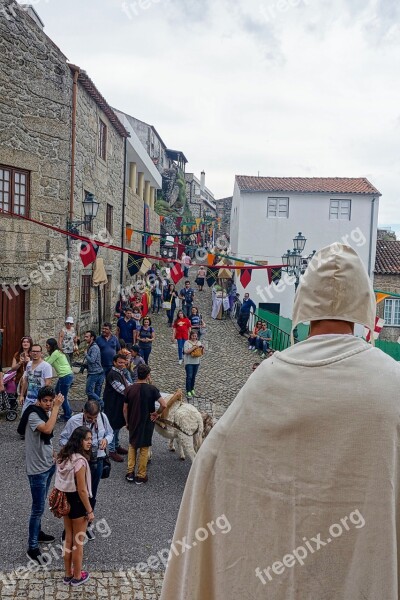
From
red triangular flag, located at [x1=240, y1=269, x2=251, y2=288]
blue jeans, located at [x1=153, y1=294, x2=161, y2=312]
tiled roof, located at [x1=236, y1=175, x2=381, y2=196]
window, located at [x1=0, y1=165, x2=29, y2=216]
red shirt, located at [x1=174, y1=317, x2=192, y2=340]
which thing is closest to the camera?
window, located at [x1=0, y1=165, x2=29, y2=216]

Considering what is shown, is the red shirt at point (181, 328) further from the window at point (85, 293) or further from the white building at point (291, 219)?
the white building at point (291, 219)

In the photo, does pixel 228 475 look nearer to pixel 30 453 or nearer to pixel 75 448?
pixel 75 448

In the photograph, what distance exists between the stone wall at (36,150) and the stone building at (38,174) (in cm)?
2

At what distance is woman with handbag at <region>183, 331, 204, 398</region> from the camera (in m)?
10.8

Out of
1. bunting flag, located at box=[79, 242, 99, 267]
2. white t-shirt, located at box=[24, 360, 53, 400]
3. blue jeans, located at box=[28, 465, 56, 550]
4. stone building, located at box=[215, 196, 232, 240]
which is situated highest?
stone building, located at box=[215, 196, 232, 240]

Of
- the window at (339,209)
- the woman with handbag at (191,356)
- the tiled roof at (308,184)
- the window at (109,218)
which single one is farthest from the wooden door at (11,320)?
the window at (339,209)

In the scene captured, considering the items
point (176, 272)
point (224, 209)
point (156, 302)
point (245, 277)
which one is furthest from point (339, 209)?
point (224, 209)

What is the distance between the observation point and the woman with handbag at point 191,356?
1076 cm

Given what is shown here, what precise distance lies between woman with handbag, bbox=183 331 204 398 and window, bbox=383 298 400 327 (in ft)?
63.4

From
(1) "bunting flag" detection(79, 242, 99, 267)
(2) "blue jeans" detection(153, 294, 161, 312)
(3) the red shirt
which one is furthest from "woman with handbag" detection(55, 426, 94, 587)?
(2) "blue jeans" detection(153, 294, 161, 312)

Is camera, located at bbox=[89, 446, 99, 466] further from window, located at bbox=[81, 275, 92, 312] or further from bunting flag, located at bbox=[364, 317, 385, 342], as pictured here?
window, located at bbox=[81, 275, 92, 312]

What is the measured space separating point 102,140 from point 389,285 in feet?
56.6

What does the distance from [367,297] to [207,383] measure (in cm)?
1168

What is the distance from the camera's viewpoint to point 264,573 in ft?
4.25
